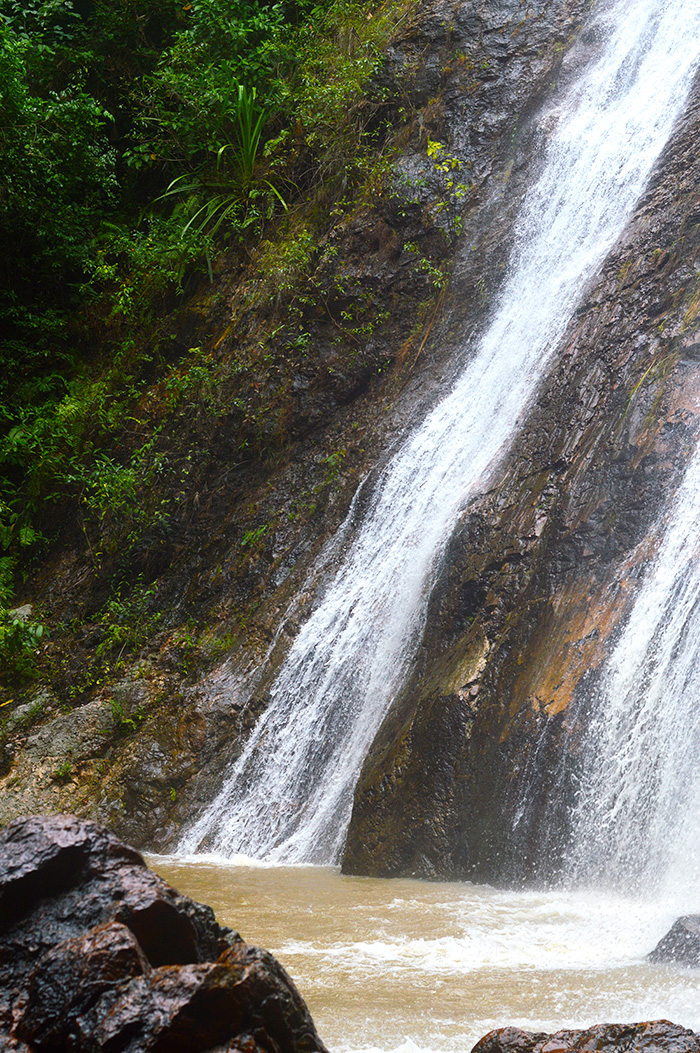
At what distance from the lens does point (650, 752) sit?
548 cm

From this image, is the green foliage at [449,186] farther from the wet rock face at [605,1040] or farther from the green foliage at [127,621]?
the wet rock face at [605,1040]

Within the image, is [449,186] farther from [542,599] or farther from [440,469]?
[542,599]

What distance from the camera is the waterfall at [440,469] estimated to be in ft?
24.2

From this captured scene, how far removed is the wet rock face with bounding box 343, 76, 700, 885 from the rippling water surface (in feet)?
1.42

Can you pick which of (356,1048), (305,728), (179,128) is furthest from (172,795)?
(179,128)

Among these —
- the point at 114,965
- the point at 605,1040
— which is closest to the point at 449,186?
the point at 605,1040

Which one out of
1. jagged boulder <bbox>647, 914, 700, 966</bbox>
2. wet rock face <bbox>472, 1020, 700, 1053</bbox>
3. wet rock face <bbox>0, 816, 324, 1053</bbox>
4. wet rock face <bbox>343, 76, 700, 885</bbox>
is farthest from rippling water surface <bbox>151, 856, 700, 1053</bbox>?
wet rock face <bbox>0, 816, 324, 1053</bbox>

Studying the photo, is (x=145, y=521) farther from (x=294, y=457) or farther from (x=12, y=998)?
(x=12, y=998)

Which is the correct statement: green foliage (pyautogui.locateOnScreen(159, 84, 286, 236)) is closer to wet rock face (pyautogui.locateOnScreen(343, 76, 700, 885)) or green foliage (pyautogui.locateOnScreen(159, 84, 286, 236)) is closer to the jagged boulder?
wet rock face (pyautogui.locateOnScreen(343, 76, 700, 885))

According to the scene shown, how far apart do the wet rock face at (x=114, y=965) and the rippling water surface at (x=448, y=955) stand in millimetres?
932

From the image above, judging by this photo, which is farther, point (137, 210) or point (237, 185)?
point (137, 210)

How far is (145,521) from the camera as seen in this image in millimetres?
9930

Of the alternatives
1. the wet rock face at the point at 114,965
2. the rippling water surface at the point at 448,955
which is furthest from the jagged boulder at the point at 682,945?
the wet rock face at the point at 114,965

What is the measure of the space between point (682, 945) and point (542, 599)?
306 centimetres
